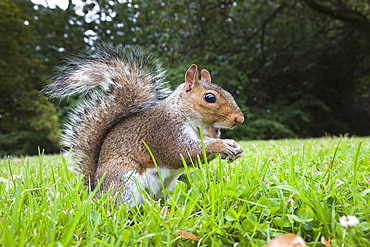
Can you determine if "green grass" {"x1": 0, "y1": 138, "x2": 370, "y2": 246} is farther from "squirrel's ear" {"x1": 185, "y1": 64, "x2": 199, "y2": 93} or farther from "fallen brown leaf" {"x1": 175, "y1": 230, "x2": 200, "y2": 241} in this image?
"squirrel's ear" {"x1": 185, "y1": 64, "x2": 199, "y2": 93}

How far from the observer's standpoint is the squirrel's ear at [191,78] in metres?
1.29

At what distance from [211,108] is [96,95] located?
59cm

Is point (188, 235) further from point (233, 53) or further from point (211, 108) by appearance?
point (233, 53)

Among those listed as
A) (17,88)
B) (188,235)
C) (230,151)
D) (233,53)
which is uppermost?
(233,53)

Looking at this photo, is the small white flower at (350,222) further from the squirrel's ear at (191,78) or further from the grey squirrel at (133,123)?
the squirrel's ear at (191,78)

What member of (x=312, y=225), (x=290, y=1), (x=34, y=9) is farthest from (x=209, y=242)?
(x=34, y=9)

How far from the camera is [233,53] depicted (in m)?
7.08

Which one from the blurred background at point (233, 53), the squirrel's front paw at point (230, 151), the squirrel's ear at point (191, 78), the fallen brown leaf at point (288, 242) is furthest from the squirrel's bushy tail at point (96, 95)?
the blurred background at point (233, 53)

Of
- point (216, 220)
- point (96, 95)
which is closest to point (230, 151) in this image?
point (216, 220)

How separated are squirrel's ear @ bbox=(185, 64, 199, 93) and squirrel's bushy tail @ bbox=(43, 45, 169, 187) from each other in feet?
0.69

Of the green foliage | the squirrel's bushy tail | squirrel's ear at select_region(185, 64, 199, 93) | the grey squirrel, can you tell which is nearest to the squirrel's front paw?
the grey squirrel

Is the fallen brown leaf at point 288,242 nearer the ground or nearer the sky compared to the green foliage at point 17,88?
nearer the ground

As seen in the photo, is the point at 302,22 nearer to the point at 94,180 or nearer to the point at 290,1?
the point at 290,1

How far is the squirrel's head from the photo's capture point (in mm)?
1229
